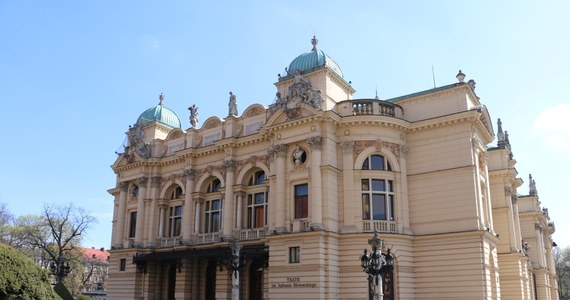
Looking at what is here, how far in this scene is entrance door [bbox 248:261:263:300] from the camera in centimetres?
3566

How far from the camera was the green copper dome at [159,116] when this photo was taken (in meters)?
46.3

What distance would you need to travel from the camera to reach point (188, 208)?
130 ft

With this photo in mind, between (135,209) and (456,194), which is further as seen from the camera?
(135,209)

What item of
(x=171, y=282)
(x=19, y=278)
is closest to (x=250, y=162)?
(x=171, y=282)

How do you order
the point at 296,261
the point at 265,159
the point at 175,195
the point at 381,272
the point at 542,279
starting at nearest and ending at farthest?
the point at 381,272 → the point at 296,261 → the point at 265,159 → the point at 175,195 → the point at 542,279

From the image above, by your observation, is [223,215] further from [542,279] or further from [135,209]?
[542,279]

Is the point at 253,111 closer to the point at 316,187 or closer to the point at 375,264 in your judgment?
the point at 316,187

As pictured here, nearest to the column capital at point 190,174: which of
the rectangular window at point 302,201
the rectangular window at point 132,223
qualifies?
the rectangular window at point 132,223

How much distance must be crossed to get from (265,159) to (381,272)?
57.2ft

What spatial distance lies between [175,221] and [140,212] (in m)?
3.10

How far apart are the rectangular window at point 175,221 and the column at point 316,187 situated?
1473 cm

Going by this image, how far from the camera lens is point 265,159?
36.2 metres

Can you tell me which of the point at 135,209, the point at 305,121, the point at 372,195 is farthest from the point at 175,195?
the point at 372,195

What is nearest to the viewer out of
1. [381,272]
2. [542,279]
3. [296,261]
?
[381,272]
